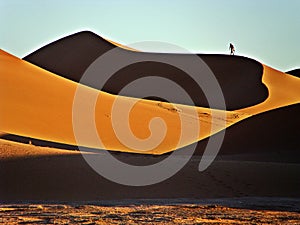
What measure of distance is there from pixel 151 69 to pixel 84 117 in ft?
79.0

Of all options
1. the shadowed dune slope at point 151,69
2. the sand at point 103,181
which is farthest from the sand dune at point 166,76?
the sand at point 103,181

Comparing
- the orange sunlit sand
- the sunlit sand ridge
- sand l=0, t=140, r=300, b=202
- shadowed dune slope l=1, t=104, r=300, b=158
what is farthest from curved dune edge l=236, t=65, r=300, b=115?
sand l=0, t=140, r=300, b=202

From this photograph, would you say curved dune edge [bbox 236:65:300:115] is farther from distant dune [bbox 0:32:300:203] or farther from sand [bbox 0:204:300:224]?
sand [bbox 0:204:300:224]

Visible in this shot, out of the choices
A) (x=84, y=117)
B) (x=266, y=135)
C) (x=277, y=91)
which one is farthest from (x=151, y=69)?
(x=266, y=135)

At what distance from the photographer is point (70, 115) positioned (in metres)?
25.6

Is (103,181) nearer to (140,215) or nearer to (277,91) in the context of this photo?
(140,215)

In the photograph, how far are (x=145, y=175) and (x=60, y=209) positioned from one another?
18.5ft

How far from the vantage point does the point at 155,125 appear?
93.7ft

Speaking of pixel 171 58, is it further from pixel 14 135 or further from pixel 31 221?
pixel 31 221

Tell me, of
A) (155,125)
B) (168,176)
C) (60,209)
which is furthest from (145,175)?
(155,125)

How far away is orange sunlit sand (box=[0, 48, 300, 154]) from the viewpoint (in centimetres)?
2350

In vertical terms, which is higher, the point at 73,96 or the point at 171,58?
the point at 171,58

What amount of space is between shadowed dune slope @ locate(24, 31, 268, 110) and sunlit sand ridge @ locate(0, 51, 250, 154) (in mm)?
7726

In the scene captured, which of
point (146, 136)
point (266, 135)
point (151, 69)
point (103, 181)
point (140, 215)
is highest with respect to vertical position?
point (151, 69)
